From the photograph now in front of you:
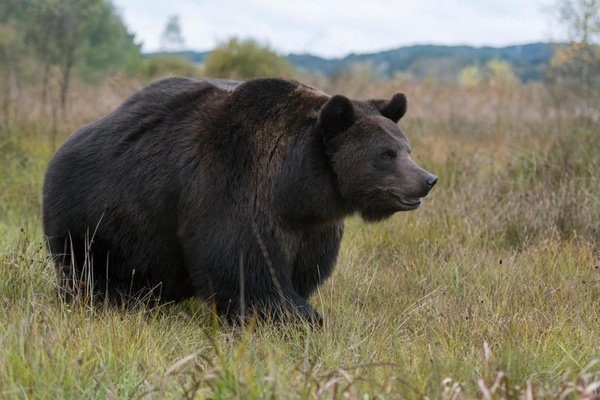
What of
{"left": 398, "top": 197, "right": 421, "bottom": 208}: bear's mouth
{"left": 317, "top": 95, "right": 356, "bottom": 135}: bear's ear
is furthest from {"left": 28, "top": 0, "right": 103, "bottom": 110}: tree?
{"left": 398, "top": 197, "right": 421, "bottom": 208}: bear's mouth

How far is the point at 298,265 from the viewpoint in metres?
3.96

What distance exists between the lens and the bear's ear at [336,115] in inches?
139

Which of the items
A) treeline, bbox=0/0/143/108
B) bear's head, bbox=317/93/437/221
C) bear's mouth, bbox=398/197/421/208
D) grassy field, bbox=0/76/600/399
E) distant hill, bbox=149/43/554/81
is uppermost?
distant hill, bbox=149/43/554/81

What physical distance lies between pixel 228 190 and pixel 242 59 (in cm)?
2015

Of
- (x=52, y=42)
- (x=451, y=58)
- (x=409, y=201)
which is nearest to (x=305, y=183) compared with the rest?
(x=409, y=201)

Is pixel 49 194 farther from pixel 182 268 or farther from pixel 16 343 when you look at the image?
pixel 16 343

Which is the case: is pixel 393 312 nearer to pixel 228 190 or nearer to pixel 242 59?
pixel 228 190

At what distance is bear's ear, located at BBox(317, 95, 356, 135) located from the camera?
11.6ft

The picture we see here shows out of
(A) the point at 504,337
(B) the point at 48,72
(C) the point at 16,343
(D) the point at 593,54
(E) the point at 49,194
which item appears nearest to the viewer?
(C) the point at 16,343

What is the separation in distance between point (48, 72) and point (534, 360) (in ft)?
33.5

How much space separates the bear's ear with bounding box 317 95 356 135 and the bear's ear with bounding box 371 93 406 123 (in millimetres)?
403

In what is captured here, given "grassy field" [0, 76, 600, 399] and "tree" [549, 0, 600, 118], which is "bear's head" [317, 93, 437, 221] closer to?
"grassy field" [0, 76, 600, 399]

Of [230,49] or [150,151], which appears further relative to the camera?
[230,49]

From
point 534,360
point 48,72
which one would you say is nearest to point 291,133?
point 534,360
